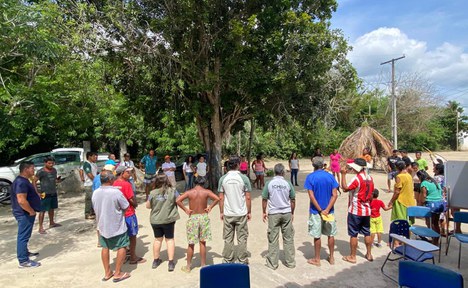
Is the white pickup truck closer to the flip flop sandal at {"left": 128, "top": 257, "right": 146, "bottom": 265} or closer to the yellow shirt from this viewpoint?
the flip flop sandal at {"left": 128, "top": 257, "right": 146, "bottom": 265}

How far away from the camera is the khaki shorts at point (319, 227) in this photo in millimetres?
Answer: 5043

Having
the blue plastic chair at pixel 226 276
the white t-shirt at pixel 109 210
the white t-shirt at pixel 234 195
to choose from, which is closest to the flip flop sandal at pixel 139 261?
the white t-shirt at pixel 109 210

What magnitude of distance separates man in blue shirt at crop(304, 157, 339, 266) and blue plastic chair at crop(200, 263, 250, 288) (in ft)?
7.92

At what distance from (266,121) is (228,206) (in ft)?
28.2

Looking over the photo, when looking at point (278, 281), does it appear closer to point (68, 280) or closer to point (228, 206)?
point (228, 206)

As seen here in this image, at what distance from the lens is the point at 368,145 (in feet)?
60.1

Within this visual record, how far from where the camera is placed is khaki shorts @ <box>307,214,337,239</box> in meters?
5.04

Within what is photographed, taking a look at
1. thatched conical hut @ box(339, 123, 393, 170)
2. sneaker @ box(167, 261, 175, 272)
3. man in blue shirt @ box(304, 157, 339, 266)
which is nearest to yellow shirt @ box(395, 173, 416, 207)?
man in blue shirt @ box(304, 157, 339, 266)

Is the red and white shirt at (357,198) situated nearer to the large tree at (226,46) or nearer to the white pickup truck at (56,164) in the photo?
the large tree at (226,46)

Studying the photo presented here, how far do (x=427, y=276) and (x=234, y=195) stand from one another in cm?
278

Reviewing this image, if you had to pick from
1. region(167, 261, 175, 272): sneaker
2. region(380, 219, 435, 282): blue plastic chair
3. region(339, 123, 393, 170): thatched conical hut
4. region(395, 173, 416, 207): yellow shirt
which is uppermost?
region(339, 123, 393, 170): thatched conical hut

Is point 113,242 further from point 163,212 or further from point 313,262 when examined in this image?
point 313,262

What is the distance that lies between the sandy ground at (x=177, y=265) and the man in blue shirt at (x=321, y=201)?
0.59 meters

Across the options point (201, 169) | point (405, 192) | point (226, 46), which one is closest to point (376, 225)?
point (405, 192)
